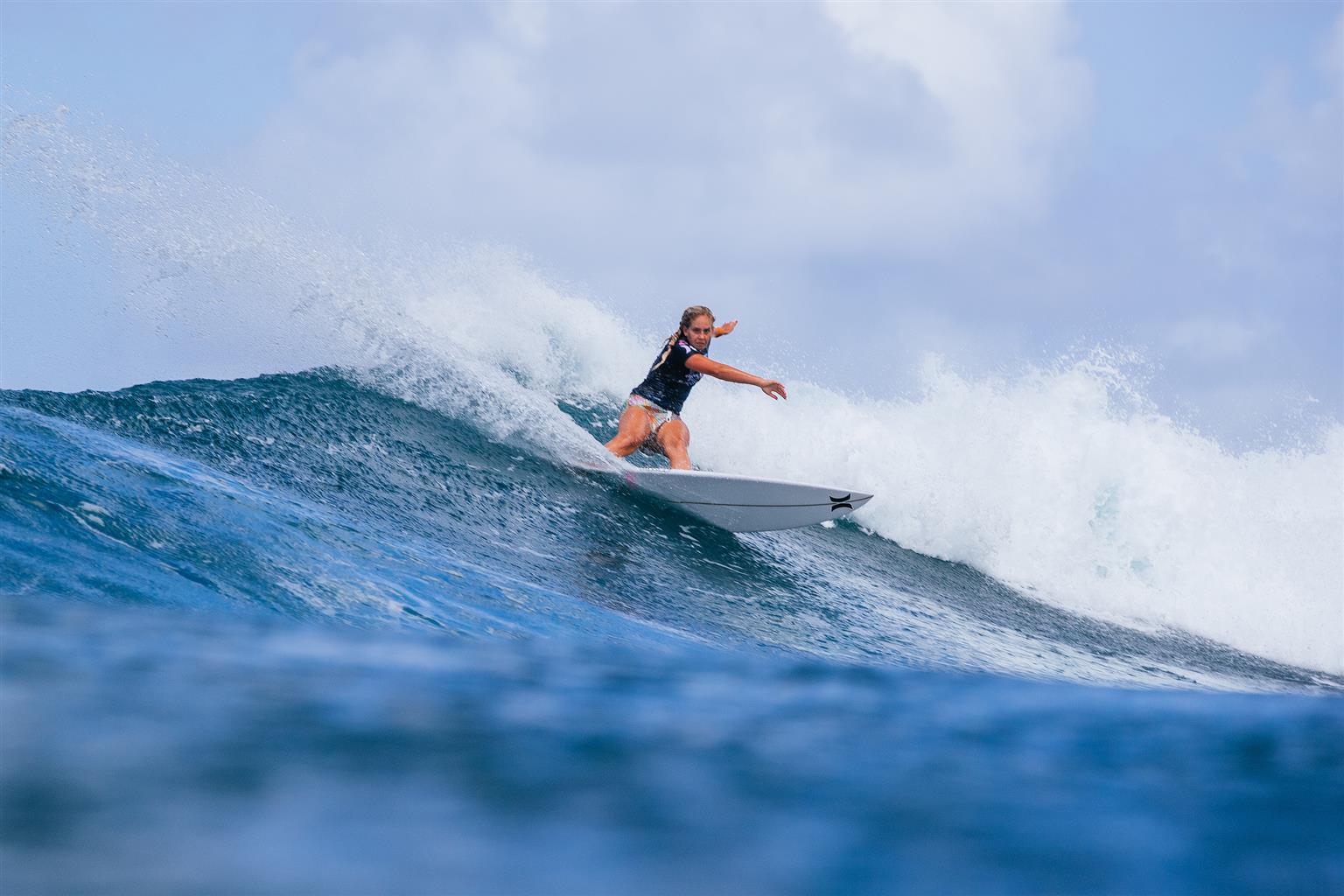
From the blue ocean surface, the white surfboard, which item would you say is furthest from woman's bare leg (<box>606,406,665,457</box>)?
the blue ocean surface

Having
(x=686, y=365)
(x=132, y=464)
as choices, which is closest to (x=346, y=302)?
(x=686, y=365)

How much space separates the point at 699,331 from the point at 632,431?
861 millimetres

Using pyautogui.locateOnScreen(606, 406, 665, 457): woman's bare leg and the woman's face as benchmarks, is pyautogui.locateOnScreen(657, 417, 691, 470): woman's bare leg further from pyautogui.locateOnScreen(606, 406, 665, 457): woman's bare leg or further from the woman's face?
the woman's face

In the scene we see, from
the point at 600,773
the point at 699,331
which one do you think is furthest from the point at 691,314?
the point at 600,773

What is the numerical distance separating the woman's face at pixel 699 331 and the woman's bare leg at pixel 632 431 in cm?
60

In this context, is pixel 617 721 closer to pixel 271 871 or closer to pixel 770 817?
pixel 770 817

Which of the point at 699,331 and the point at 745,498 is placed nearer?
the point at 745,498

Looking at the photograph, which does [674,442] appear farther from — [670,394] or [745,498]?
[745,498]

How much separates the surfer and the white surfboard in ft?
0.98

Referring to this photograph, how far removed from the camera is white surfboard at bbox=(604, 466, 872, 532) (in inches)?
258

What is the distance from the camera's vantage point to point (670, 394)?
717 centimetres

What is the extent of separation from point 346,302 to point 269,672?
8043 mm

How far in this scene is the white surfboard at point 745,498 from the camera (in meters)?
6.55

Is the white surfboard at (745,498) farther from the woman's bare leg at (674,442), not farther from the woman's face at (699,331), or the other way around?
the woman's face at (699,331)
